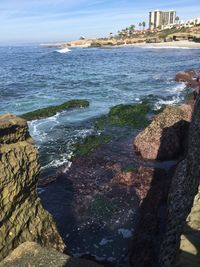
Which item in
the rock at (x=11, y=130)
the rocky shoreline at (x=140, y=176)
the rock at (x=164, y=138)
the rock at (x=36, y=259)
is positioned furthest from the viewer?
the rock at (x=164, y=138)

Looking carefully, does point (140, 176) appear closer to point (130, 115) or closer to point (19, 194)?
point (19, 194)

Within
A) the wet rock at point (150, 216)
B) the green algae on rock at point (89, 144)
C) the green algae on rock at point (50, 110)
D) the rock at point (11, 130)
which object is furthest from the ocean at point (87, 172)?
the rock at point (11, 130)

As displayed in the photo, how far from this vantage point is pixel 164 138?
A: 18.7m

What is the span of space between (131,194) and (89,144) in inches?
262

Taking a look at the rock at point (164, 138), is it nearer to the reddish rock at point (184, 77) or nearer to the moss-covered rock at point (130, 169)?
the moss-covered rock at point (130, 169)

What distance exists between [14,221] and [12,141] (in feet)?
7.49

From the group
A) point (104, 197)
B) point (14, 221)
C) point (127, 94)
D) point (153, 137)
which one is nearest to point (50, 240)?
point (14, 221)

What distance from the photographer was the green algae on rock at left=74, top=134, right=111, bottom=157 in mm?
20344

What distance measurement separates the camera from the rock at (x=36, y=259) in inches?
346

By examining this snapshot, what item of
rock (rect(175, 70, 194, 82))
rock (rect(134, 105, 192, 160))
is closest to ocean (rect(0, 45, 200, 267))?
rock (rect(134, 105, 192, 160))

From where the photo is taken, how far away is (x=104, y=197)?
15.3 m

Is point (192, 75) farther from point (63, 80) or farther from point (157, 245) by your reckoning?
point (157, 245)

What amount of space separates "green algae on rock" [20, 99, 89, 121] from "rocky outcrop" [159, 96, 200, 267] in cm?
1724

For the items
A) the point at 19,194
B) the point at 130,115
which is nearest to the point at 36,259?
the point at 19,194
